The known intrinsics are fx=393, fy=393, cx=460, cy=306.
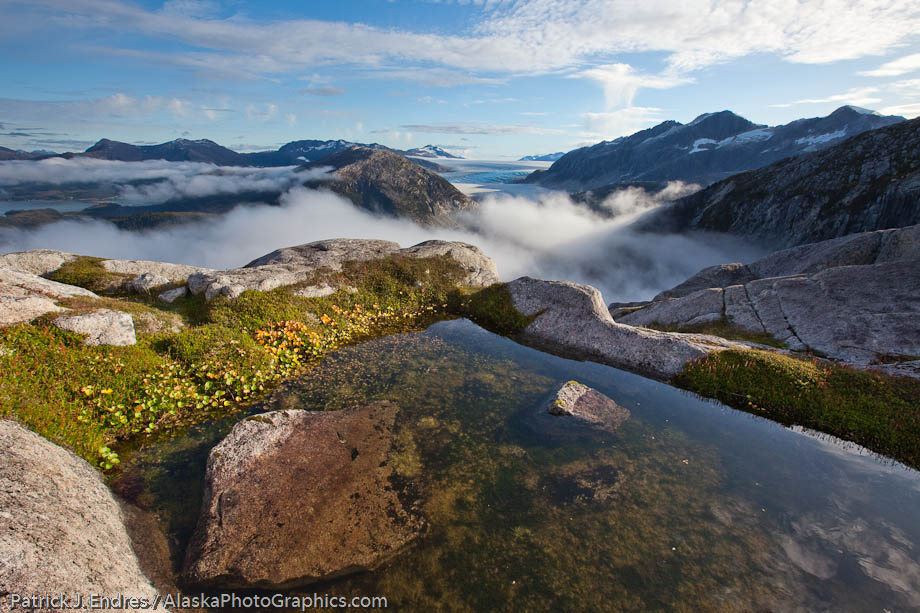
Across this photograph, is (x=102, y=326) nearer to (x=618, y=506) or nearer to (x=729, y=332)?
(x=618, y=506)

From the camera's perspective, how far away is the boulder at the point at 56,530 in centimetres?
816

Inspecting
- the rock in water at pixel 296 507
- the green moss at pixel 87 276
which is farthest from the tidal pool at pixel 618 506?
the green moss at pixel 87 276

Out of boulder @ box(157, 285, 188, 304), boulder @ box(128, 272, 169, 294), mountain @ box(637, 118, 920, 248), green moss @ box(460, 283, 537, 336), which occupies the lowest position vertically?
green moss @ box(460, 283, 537, 336)

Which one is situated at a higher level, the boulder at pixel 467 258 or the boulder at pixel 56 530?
the boulder at pixel 467 258

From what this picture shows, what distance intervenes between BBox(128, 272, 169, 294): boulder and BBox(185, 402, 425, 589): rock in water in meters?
20.7

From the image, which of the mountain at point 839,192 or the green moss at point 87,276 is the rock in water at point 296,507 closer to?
the green moss at point 87,276

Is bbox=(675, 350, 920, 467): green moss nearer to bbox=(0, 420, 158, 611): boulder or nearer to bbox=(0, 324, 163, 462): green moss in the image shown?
bbox=(0, 420, 158, 611): boulder

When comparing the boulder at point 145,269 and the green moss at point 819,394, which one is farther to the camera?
the boulder at point 145,269

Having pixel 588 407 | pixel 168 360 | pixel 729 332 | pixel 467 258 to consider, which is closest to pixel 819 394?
pixel 588 407

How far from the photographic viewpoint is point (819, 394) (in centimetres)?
1930

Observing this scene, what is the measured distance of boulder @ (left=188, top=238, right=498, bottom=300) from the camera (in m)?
27.6

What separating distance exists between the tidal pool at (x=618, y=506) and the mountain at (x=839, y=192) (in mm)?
130987

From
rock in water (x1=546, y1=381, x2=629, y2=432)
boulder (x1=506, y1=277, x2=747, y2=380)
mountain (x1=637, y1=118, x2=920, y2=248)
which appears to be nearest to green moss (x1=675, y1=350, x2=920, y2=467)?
boulder (x1=506, y1=277, x2=747, y2=380)

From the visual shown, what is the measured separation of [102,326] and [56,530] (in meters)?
12.4
